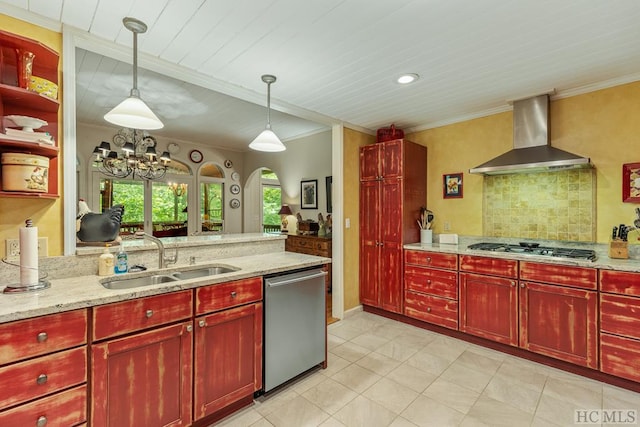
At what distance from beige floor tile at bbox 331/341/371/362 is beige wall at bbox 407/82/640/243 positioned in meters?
1.79

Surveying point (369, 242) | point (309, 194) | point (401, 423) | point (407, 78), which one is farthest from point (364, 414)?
point (309, 194)

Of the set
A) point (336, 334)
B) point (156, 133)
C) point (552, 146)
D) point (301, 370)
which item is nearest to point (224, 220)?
point (156, 133)

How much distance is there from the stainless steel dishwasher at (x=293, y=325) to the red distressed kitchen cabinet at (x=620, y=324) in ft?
6.85

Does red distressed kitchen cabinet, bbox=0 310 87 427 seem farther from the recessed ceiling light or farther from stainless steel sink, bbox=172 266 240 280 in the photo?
the recessed ceiling light

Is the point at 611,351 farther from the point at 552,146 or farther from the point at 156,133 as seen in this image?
the point at 156,133

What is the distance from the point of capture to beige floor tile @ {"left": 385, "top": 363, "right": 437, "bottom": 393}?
7.48 ft

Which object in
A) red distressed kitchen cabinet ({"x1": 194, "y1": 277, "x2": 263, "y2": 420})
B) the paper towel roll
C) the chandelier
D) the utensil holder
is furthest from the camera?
the chandelier

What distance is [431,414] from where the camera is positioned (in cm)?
196

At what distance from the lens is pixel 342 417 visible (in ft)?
6.34

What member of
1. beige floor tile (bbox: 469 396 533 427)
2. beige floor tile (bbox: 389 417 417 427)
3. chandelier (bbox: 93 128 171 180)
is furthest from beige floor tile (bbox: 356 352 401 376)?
chandelier (bbox: 93 128 171 180)

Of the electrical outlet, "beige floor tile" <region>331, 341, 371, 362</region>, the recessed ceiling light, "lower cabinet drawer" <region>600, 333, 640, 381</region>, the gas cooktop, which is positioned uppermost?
the recessed ceiling light

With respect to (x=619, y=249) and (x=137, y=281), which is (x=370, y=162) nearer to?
(x=619, y=249)

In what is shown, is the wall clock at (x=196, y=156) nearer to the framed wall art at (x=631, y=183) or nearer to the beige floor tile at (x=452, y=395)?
the beige floor tile at (x=452, y=395)

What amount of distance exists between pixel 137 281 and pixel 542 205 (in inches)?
143
